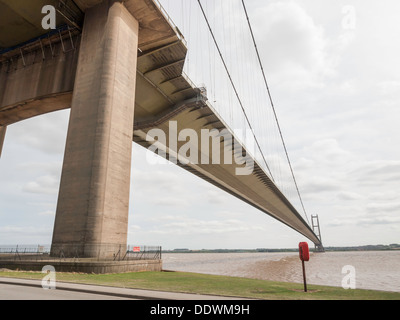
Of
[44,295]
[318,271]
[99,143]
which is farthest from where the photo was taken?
[318,271]

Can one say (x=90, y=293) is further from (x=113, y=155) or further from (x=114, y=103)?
(x=114, y=103)

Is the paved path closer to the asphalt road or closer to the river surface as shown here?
the asphalt road

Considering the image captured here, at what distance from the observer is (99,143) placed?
51.0 feet

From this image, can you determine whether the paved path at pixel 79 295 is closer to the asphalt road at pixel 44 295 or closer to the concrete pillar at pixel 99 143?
the asphalt road at pixel 44 295

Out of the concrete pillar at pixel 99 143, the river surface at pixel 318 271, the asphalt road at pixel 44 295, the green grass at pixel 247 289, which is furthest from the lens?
the river surface at pixel 318 271

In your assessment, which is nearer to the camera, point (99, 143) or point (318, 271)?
point (99, 143)

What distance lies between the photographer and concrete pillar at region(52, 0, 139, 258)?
570 inches

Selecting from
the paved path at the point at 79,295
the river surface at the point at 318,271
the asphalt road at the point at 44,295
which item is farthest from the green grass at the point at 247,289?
the river surface at the point at 318,271

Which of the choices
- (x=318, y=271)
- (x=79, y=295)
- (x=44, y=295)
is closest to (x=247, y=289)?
(x=79, y=295)

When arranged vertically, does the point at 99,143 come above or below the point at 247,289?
above

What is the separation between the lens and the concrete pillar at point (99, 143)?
14.5 metres

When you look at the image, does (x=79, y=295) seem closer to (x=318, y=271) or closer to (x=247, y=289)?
(x=247, y=289)

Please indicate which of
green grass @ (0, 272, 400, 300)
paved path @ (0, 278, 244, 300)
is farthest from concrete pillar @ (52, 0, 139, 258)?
paved path @ (0, 278, 244, 300)
